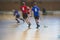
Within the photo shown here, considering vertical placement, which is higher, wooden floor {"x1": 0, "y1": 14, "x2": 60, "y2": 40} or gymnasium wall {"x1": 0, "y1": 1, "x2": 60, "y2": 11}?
gymnasium wall {"x1": 0, "y1": 1, "x2": 60, "y2": 11}

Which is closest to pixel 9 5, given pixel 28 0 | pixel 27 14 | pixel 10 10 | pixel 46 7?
pixel 10 10

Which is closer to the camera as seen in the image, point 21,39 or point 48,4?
point 21,39

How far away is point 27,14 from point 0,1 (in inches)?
677

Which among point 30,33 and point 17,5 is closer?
point 30,33

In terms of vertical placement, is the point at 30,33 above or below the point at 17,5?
below

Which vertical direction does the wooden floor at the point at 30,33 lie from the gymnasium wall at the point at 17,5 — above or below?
below

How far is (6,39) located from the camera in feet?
36.6

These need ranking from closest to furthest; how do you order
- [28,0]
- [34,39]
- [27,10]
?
[34,39] < [27,10] < [28,0]

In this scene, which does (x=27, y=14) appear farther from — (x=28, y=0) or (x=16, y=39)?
(x=28, y=0)

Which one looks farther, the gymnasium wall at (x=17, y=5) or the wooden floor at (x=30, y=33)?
the gymnasium wall at (x=17, y=5)

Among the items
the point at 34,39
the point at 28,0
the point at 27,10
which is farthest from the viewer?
the point at 28,0

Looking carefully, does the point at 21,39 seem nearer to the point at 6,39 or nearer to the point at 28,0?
the point at 6,39

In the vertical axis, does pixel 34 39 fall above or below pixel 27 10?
below

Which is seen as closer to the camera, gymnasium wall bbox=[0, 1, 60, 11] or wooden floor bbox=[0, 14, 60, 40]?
wooden floor bbox=[0, 14, 60, 40]
